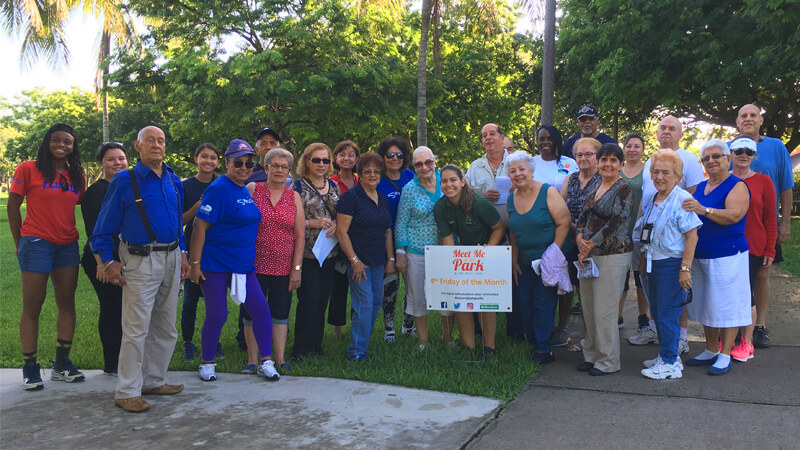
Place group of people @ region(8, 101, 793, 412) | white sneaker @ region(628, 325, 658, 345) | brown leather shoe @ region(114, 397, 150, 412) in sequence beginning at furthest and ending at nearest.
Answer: white sneaker @ region(628, 325, 658, 345) < group of people @ region(8, 101, 793, 412) < brown leather shoe @ region(114, 397, 150, 412)

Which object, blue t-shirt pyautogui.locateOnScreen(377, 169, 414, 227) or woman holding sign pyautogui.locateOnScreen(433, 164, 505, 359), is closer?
woman holding sign pyautogui.locateOnScreen(433, 164, 505, 359)

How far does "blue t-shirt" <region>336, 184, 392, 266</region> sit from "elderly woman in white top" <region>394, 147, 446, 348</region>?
185 mm

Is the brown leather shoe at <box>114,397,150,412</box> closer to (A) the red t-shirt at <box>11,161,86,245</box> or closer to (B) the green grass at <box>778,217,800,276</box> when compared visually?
(A) the red t-shirt at <box>11,161,86,245</box>

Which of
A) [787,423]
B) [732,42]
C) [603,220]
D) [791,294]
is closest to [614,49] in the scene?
[732,42]

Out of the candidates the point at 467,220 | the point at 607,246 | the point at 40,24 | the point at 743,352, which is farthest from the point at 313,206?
the point at 40,24

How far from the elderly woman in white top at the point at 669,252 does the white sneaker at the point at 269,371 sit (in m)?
2.98

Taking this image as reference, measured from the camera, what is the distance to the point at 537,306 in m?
5.56

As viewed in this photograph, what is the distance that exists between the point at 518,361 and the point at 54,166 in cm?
418

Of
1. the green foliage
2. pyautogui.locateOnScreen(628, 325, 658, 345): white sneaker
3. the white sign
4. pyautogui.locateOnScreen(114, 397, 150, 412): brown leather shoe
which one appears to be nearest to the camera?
pyautogui.locateOnScreen(114, 397, 150, 412): brown leather shoe

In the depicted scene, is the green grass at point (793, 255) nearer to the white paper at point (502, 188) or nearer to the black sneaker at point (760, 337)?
the black sneaker at point (760, 337)

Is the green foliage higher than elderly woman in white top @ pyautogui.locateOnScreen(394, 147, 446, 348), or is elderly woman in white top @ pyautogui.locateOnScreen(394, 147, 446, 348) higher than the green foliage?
the green foliage

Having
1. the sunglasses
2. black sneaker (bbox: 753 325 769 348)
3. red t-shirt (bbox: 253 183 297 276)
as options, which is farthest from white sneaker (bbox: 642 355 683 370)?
red t-shirt (bbox: 253 183 297 276)

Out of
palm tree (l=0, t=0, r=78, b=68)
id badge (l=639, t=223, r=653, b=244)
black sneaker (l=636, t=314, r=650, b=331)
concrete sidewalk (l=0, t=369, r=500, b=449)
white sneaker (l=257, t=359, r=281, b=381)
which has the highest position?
palm tree (l=0, t=0, r=78, b=68)

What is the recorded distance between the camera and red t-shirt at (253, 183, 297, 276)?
532 centimetres
